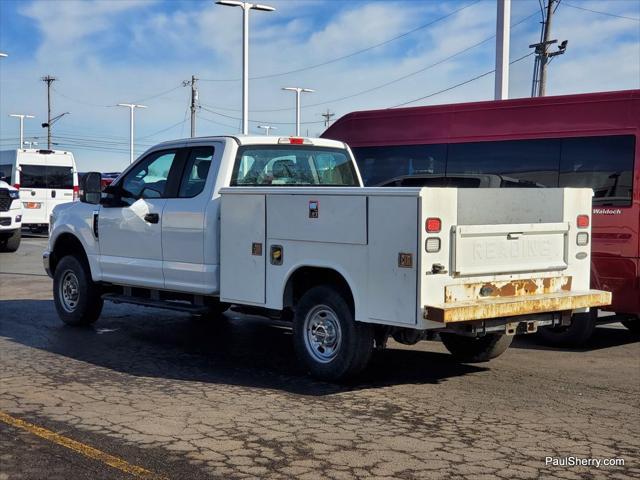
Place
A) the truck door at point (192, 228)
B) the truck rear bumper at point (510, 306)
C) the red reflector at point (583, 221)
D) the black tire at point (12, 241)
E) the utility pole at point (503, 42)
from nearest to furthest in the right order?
1. the truck rear bumper at point (510, 306)
2. the red reflector at point (583, 221)
3. the truck door at point (192, 228)
4. the utility pole at point (503, 42)
5. the black tire at point (12, 241)

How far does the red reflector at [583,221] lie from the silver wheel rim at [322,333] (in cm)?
231

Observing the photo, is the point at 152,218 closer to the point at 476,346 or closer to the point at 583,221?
the point at 476,346

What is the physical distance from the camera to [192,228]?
795 cm

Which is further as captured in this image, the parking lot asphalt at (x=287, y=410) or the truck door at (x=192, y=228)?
the truck door at (x=192, y=228)

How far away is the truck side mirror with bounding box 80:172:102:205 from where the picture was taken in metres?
9.07

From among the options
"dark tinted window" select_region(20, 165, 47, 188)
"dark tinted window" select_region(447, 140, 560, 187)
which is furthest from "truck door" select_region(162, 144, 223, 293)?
"dark tinted window" select_region(20, 165, 47, 188)

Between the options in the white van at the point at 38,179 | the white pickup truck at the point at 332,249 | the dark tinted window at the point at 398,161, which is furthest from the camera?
the white van at the point at 38,179

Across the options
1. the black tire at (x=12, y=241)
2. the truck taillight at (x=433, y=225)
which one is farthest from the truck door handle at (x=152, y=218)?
the black tire at (x=12, y=241)

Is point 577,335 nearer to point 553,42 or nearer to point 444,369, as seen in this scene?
point 444,369

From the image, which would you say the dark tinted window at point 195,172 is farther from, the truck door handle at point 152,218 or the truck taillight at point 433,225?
the truck taillight at point 433,225

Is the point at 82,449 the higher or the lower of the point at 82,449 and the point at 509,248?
the lower

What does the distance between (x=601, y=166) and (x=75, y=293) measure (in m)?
6.14

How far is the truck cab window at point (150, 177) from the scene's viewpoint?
851cm

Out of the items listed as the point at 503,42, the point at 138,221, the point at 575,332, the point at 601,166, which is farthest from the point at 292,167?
the point at 503,42
